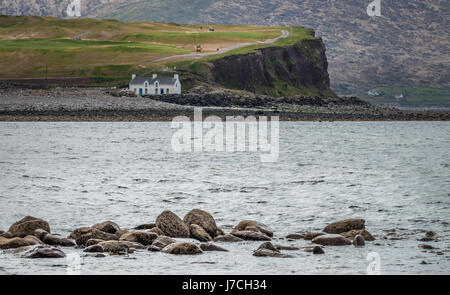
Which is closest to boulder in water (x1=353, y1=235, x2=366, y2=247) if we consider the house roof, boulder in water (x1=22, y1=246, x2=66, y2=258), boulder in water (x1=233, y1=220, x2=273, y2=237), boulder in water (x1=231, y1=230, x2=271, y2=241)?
boulder in water (x1=231, y1=230, x2=271, y2=241)

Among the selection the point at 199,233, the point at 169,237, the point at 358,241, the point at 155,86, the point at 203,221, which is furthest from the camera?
the point at 155,86

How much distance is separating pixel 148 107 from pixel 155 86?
20056mm

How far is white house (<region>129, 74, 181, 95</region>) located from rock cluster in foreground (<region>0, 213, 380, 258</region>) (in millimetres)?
119758

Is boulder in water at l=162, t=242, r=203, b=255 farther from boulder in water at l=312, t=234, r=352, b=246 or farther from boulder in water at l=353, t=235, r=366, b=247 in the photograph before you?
boulder in water at l=353, t=235, r=366, b=247

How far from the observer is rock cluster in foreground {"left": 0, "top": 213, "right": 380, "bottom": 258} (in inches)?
893

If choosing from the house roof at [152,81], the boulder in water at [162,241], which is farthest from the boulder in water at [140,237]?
the house roof at [152,81]

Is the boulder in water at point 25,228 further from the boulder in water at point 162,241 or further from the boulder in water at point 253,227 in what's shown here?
the boulder in water at point 253,227

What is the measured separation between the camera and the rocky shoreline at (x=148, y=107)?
114875mm

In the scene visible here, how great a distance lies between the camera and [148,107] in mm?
126750

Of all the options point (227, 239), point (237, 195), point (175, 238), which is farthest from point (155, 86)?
point (227, 239)

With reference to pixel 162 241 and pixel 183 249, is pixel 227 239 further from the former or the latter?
pixel 183 249

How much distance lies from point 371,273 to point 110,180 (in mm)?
26053

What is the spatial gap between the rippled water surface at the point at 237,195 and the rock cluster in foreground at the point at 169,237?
1.55 feet
